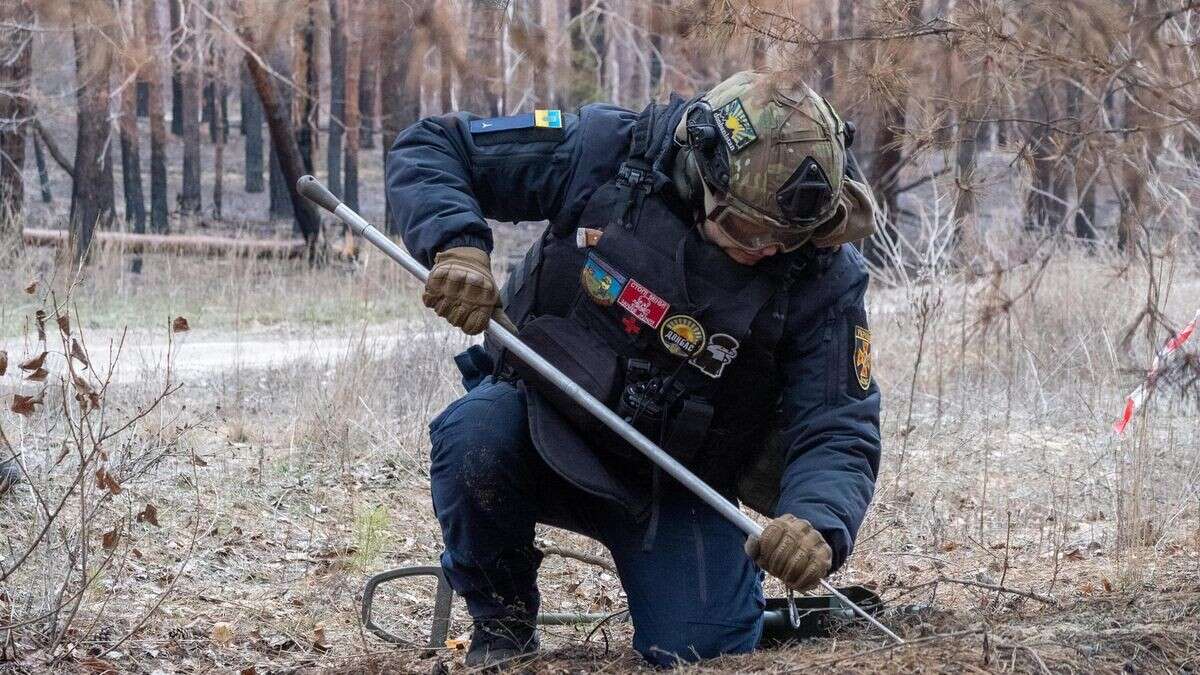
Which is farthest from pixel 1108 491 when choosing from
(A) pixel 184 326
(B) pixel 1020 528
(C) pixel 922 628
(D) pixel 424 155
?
A: (A) pixel 184 326

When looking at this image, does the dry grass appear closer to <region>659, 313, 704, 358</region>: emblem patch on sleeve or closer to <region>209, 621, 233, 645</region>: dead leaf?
<region>209, 621, 233, 645</region>: dead leaf

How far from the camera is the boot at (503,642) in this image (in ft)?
9.95

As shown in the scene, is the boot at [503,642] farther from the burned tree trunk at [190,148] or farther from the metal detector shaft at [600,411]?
the burned tree trunk at [190,148]

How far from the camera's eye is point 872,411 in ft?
9.75

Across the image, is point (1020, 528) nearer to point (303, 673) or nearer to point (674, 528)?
point (674, 528)

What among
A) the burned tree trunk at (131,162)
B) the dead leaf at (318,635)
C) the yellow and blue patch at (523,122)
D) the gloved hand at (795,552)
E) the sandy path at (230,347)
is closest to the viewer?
the gloved hand at (795,552)

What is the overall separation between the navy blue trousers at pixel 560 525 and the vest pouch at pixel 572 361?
136 mm

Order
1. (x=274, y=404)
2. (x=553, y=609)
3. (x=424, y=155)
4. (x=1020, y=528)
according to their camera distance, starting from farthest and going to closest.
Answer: (x=274, y=404) < (x=1020, y=528) < (x=553, y=609) < (x=424, y=155)

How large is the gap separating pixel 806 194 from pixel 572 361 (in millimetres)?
718

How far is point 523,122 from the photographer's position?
3174 millimetres

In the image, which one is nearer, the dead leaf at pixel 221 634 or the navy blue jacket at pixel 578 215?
the navy blue jacket at pixel 578 215

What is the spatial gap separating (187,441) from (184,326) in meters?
2.39

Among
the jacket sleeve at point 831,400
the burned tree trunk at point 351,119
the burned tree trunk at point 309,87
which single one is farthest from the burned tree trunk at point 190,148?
the jacket sleeve at point 831,400

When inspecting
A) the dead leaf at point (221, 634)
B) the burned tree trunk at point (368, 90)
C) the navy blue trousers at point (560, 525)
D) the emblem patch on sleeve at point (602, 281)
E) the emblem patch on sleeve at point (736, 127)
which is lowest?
the dead leaf at point (221, 634)
